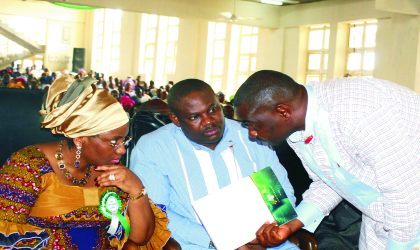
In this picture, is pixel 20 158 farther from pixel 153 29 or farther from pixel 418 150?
pixel 153 29

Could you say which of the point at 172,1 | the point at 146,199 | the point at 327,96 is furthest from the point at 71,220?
the point at 172,1

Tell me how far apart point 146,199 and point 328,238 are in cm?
131

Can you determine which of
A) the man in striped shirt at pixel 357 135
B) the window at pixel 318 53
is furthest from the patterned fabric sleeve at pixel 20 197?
the window at pixel 318 53

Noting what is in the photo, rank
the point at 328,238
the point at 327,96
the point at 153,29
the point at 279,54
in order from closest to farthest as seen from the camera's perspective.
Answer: the point at 327,96 < the point at 328,238 < the point at 279,54 < the point at 153,29

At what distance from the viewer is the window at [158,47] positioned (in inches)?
693

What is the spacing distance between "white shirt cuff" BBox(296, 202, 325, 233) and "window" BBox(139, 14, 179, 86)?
613 inches

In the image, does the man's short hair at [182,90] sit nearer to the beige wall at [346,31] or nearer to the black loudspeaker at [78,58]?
Answer: the beige wall at [346,31]

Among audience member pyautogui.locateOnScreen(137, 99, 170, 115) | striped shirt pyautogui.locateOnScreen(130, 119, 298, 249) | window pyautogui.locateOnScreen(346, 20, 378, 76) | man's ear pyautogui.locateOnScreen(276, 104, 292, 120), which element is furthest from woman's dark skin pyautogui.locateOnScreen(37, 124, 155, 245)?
window pyautogui.locateOnScreen(346, 20, 378, 76)

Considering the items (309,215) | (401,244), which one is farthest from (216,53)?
(401,244)

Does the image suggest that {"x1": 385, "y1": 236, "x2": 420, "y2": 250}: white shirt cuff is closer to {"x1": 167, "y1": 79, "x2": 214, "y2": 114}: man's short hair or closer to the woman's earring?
{"x1": 167, "y1": 79, "x2": 214, "y2": 114}: man's short hair

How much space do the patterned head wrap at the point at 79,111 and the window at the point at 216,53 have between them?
42.8 ft

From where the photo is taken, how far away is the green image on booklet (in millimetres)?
1885

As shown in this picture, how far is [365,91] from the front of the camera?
1.59 m

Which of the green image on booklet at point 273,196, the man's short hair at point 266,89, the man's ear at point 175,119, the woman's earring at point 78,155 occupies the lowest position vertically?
the green image on booklet at point 273,196
